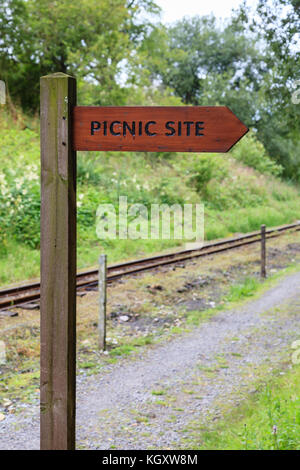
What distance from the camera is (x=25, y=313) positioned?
7.73 m

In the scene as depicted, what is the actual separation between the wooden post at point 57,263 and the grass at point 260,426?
1.48m

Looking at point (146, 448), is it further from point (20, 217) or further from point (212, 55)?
point (212, 55)

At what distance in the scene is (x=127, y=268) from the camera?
35.6ft

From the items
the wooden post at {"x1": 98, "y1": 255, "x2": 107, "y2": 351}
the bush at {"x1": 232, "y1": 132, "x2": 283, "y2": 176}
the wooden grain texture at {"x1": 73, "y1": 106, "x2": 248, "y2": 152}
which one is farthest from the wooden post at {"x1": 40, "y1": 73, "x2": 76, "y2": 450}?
the bush at {"x1": 232, "y1": 132, "x2": 283, "y2": 176}

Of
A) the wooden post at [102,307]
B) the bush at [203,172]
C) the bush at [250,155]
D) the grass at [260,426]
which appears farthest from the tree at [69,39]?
the grass at [260,426]

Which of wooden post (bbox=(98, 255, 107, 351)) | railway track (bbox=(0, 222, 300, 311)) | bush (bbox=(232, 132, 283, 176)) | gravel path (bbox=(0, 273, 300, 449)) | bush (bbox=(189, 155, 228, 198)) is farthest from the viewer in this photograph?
bush (bbox=(232, 132, 283, 176))

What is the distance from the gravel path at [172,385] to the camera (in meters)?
4.63

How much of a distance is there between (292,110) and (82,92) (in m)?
8.46

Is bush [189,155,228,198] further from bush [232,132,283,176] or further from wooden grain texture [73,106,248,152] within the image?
wooden grain texture [73,106,248,152]

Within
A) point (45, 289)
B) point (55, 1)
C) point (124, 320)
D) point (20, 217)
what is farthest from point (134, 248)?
point (55, 1)

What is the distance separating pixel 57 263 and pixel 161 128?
971mm

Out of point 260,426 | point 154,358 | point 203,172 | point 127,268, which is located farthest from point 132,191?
point 260,426

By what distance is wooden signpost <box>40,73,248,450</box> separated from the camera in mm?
2977

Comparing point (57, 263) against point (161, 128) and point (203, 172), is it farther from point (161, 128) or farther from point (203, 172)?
point (203, 172)
